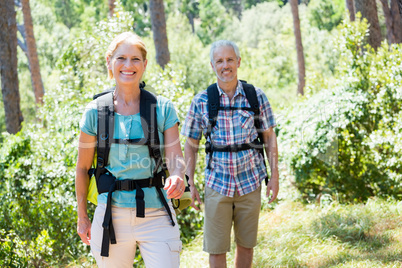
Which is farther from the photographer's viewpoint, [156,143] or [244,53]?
[244,53]

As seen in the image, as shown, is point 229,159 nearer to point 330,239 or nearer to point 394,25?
point 330,239

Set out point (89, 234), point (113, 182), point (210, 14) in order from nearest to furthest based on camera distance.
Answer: point (113, 182), point (89, 234), point (210, 14)

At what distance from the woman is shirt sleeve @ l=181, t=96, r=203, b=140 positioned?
1.22m

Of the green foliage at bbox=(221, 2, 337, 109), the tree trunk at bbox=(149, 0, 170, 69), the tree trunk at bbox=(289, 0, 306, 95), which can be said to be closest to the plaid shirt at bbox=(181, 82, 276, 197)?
the tree trunk at bbox=(149, 0, 170, 69)

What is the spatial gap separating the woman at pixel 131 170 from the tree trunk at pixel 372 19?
7070 mm

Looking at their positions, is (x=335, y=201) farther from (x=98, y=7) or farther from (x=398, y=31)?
(x=98, y=7)

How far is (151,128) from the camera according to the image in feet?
9.05

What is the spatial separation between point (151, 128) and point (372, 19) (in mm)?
7393

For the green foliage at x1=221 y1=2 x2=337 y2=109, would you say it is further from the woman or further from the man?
the woman

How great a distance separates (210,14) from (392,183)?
4989cm

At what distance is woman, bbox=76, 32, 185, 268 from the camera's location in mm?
2732

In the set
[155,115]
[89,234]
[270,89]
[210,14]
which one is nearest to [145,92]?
[155,115]

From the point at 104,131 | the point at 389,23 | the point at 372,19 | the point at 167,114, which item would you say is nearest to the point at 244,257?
the point at 167,114

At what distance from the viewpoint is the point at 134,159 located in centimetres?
276
